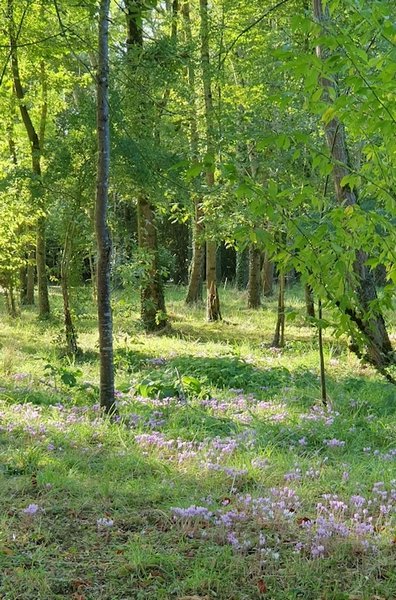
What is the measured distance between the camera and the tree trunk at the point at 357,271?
9.60 ft

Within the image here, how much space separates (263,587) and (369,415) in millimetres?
3501

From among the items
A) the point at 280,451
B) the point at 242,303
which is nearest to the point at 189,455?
the point at 280,451

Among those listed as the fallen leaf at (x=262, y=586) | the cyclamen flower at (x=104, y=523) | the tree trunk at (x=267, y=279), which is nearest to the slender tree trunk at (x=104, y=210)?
the cyclamen flower at (x=104, y=523)

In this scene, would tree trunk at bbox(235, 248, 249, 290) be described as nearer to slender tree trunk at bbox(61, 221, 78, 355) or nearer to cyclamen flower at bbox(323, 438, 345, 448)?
slender tree trunk at bbox(61, 221, 78, 355)

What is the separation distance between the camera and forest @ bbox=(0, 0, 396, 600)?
2.62 metres

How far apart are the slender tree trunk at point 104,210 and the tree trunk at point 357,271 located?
1.88 metres

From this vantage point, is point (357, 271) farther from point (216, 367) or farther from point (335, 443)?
point (335, 443)

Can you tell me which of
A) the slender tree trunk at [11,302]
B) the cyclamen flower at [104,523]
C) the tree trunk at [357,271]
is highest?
the tree trunk at [357,271]

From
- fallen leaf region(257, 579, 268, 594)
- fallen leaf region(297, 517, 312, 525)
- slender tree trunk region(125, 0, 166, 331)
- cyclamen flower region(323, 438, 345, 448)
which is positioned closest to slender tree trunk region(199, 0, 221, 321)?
slender tree trunk region(125, 0, 166, 331)

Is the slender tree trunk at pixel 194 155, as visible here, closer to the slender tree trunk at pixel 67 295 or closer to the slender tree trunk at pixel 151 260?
the slender tree trunk at pixel 151 260

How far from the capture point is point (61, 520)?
360 cm

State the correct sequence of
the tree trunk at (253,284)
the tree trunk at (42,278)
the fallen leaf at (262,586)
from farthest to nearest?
the tree trunk at (253,284) < the tree trunk at (42,278) < the fallen leaf at (262,586)

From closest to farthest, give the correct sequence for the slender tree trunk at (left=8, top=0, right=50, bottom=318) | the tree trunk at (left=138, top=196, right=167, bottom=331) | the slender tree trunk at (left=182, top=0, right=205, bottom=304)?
the slender tree trunk at (left=8, top=0, right=50, bottom=318) → the slender tree trunk at (left=182, top=0, right=205, bottom=304) → the tree trunk at (left=138, top=196, right=167, bottom=331)

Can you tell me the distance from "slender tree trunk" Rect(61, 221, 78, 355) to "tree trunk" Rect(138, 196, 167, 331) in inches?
79.3
